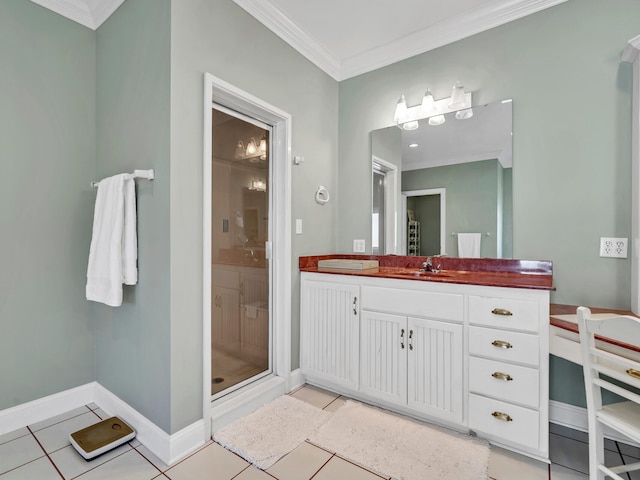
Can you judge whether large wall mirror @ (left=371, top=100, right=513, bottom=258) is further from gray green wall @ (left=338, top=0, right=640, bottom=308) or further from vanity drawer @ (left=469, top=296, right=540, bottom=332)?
vanity drawer @ (left=469, top=296, right=540, bottom=332)

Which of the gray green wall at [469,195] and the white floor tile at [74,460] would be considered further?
the gray green wall at [469,195]

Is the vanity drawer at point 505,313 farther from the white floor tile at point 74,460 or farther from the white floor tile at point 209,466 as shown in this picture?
the white floor tile at point 74,460

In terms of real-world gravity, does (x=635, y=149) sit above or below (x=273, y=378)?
above

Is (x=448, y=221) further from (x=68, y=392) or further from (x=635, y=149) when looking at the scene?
(x=68, y=392)

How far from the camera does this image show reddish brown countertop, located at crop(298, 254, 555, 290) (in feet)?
6.09

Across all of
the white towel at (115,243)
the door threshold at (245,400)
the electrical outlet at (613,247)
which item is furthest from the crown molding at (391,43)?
the door threshold at (245,400)

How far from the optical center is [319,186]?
277 cm

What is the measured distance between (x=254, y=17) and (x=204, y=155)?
1.10 meters

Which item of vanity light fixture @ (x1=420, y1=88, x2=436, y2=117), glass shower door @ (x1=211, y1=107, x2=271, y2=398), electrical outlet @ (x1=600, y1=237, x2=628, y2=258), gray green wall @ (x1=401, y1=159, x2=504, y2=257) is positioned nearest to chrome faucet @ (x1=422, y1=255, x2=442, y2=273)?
gray green wall @ (x1=401, y1=159, x2=504, y2=257)

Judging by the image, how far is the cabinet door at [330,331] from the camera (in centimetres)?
226

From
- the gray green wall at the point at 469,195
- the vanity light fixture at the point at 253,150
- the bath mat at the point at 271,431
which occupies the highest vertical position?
the vanity light fixture at the point at 253,150

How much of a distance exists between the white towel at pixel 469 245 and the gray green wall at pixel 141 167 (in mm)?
2032

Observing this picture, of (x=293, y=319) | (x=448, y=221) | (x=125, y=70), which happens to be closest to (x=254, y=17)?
(x=125, y=70)

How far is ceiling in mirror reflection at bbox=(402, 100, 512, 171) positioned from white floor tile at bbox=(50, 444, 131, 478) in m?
2.75
